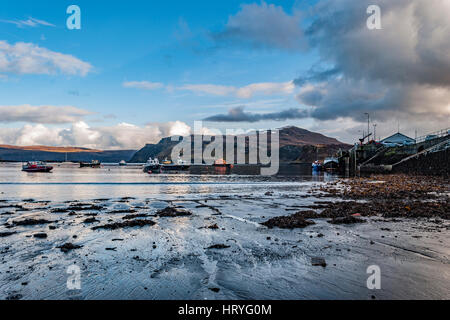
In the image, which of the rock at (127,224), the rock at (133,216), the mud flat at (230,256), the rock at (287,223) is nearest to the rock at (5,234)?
the mud flat at (230,256)

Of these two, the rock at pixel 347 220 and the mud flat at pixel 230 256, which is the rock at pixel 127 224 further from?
the rock at pixel 347 220

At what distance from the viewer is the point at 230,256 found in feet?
29.6

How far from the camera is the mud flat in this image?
6453 mm

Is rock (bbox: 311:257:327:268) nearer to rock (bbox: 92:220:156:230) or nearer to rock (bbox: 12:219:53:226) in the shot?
rock (bbox: 92:220:156:230)

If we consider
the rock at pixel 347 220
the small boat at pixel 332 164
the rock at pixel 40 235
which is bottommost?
the rock at pixel 40 235

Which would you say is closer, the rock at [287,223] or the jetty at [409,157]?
the rock at [287,223]

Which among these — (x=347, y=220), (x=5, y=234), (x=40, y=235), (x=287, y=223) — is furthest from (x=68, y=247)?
(x=347, y=220)

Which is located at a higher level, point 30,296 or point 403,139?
point 403,139

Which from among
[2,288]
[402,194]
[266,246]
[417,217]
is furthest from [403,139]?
[2,288]

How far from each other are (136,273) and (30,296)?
2371 mm

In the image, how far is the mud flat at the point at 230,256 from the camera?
645cm
